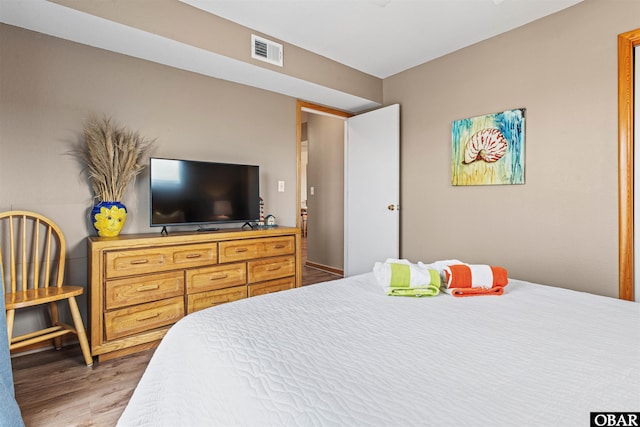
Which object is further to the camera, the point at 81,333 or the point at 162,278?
the point at 162,278

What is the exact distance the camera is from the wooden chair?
6.81 feet

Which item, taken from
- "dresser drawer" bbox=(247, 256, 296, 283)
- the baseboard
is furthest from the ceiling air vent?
the baseboard

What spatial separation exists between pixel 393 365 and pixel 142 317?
2071mm

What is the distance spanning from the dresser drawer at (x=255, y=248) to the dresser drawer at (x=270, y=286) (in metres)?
0.25

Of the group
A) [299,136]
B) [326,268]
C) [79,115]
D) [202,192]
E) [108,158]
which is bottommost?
[326,268]

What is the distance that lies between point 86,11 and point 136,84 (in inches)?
27.3

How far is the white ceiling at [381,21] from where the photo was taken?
246 centimetres

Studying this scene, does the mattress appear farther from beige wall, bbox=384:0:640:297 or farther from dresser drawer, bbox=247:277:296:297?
dresser drawer, bbox=247:277:296:297

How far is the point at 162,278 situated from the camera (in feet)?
7.80

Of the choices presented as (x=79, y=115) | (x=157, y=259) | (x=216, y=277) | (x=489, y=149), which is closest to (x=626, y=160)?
(x=489, y=149)

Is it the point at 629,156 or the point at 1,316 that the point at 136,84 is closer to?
the point at 1,316

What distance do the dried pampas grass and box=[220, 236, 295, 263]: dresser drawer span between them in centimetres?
86

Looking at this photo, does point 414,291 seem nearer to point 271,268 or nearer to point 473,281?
point 473,281

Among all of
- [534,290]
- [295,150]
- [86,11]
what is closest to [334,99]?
[295,150]
